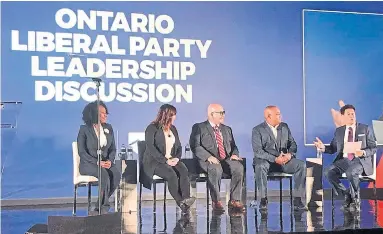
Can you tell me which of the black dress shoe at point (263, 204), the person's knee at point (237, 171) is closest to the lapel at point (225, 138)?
the person's knee at point (237, 171)

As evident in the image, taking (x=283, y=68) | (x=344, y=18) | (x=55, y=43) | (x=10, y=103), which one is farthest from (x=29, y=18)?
(x=344, y=18)

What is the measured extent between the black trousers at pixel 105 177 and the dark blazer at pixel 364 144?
234cm

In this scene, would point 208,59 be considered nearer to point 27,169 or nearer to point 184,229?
point 27,169

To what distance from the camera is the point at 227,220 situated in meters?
5.49

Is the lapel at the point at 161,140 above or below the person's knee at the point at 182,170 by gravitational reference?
above

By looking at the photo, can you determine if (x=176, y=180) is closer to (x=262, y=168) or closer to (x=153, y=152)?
(x=153, y=152)

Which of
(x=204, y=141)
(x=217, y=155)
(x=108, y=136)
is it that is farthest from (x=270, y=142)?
(x=108, y=136)

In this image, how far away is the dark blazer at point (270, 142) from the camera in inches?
250

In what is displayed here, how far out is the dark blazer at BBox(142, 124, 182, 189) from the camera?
6.05 metres

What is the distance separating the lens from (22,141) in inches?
275

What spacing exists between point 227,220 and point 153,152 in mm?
1093

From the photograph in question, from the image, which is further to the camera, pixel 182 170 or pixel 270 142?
pixel 270 142

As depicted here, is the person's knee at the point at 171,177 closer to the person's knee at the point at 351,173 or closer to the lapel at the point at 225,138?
the lapel at the point at 225,138

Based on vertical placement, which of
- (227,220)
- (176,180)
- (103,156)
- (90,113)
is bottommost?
(227,220)
